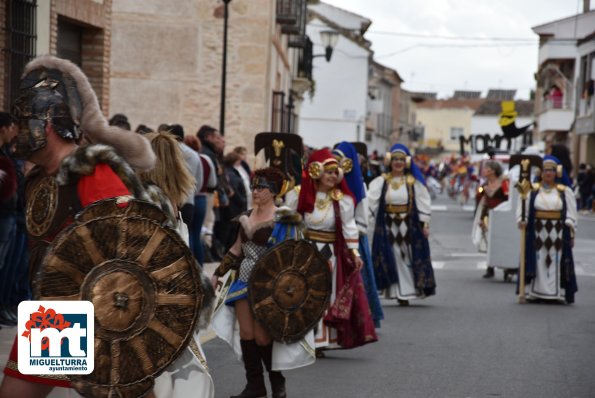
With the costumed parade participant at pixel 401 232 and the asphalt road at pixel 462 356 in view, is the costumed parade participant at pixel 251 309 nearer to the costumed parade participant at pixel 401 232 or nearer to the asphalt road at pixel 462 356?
the asphalt road at pixel 462 356

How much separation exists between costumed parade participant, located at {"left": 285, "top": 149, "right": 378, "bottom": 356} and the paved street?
23 cm

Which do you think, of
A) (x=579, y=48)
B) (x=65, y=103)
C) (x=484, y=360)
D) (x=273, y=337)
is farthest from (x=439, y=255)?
(x=579, y=48)

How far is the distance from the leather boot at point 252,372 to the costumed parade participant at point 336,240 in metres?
1.94

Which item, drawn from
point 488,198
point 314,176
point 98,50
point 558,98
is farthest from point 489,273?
point 558,98

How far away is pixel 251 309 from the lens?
834 cm

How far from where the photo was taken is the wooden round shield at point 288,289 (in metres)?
8.28

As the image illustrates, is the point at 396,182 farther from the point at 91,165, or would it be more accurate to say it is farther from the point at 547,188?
the point at 91,165

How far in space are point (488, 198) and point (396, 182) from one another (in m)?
5.40

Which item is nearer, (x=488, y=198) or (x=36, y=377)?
(x=36, y=377)

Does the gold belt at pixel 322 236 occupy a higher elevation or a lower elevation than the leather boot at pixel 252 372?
higher

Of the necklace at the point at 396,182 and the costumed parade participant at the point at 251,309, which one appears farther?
the necklace at the point at 396,182

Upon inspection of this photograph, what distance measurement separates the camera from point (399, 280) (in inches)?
591

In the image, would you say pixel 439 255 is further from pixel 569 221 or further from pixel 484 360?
pixel 484 360

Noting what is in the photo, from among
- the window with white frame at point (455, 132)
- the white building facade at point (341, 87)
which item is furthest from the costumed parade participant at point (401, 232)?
the window with white frame at point (455, 132)
